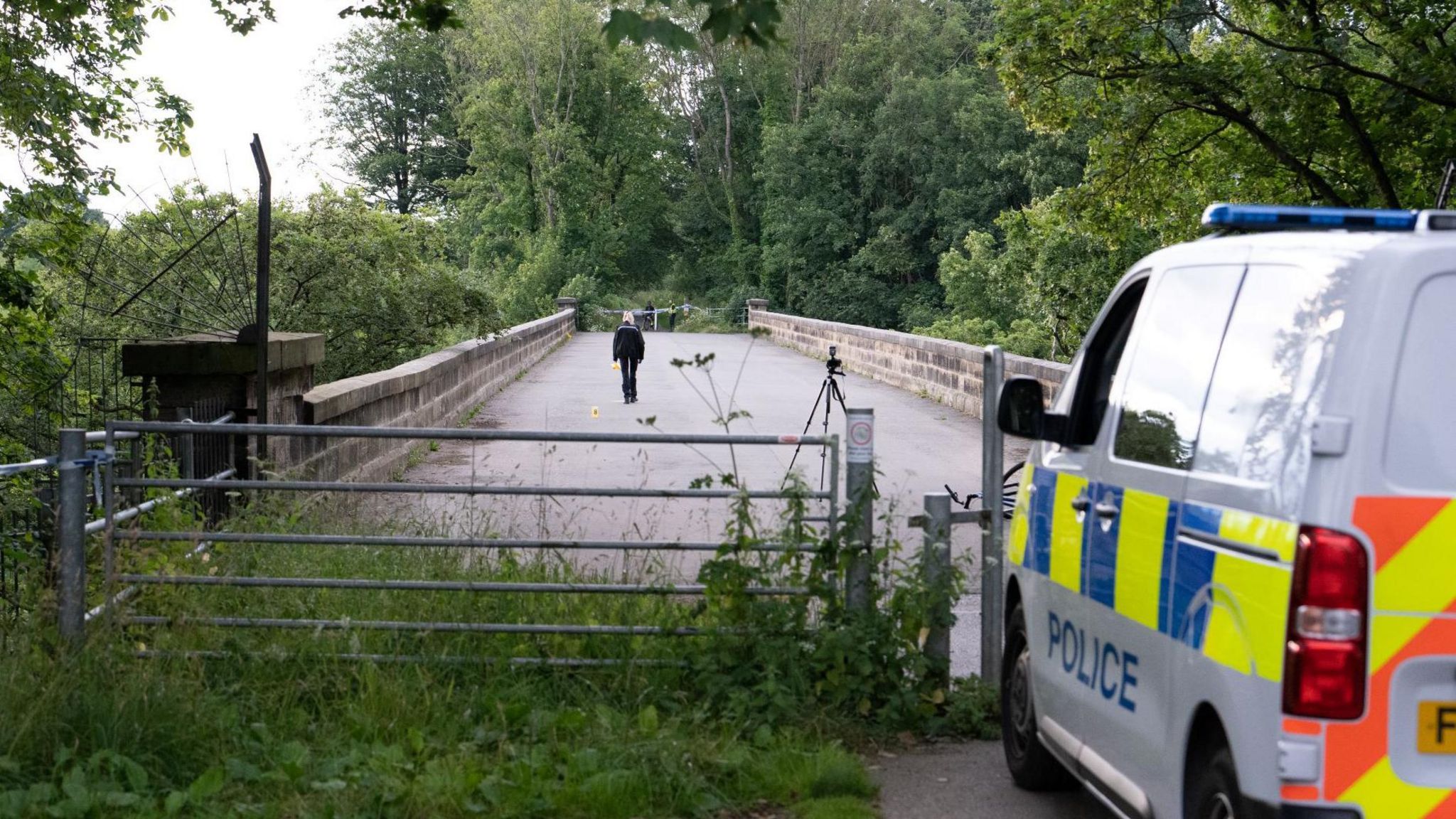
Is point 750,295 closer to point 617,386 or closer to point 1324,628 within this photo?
point 617,386

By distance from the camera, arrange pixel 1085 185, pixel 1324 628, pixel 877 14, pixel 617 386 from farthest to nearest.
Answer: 1. pixel 877 14
2. pixel 617 386
3. pixel 1085 185
4. pixel 1324 628

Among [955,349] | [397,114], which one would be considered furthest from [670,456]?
[397,114]

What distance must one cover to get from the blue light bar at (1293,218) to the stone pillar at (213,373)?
564 cm

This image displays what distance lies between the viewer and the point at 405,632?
6.61 metres

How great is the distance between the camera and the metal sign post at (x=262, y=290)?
8289 millimetres

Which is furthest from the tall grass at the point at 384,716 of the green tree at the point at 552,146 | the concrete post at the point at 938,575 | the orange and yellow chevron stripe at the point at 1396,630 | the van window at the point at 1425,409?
the green tree at the point at 552,146

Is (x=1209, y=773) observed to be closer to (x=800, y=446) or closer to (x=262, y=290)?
(x=800, y=446)

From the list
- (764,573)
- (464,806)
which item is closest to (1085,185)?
(764,573)

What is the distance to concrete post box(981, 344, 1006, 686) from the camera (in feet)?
22.2

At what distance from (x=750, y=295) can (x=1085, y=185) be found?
58.9m

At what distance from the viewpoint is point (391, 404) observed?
1493 cm

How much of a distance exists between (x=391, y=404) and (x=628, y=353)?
10.7m

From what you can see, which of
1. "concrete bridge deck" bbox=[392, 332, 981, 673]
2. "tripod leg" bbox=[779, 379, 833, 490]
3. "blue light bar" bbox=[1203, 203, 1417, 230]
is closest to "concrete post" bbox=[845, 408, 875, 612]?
"concrete bridge deck" bbox=[392, 332, 981, 673]

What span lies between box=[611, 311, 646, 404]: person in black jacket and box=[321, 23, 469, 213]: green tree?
189ft
